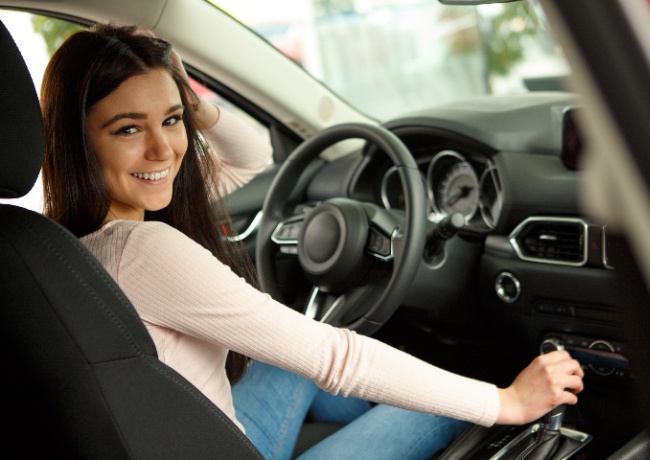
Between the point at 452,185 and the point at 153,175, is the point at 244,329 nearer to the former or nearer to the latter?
the point at 153,175

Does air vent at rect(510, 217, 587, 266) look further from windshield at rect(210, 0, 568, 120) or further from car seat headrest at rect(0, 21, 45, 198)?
windshield at rect(210, 0, 568, 120)

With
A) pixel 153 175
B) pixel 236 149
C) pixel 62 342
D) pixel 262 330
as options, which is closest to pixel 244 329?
pixel 262 330

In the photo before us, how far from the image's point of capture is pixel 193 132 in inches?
63.7

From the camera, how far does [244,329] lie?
45.6 inches

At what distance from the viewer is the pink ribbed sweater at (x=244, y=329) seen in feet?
3.75

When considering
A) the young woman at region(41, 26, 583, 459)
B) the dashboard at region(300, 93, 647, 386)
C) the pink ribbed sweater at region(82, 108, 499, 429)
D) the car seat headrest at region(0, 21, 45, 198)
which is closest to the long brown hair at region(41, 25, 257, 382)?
the young woman at region(41, 26, 583, 459)

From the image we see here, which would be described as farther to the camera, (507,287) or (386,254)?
(507,287)

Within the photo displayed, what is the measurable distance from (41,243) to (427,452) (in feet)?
3.02

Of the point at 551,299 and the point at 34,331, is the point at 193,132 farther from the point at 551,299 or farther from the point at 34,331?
the point at 551,299

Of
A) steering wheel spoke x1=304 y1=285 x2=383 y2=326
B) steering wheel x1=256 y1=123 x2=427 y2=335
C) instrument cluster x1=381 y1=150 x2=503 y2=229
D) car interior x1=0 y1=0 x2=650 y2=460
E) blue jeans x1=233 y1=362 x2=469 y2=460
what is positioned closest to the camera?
car interior x1=0 y1=0 x2=650 y2=460

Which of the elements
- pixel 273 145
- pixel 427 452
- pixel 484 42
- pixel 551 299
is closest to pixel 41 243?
pixel 427 452

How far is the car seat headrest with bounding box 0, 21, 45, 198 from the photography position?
3.26 ft

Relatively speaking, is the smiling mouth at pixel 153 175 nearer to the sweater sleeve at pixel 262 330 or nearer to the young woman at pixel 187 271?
the young woman at pixel 187 271

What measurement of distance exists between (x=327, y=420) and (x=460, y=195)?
66 centimetres
